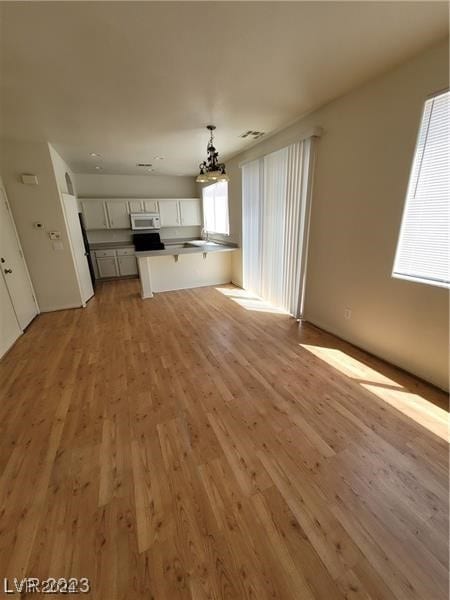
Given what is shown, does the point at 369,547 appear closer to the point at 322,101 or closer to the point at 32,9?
the point at 32,9

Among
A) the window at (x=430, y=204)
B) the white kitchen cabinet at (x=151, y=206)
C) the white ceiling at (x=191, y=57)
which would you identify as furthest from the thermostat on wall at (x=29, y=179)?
the window at (x=430, y=204)

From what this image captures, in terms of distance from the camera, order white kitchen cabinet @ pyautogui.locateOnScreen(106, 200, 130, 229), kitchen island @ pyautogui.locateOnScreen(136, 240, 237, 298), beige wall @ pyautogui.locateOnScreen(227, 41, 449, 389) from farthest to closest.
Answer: white kitchen cabinet @ pyautogui.locateOnScreen(106, 200, 130, 229) < kitchen island @ pyautogui.locateOnScreen(136, 240, 237, 298) < beige wall @ pyautogui.locateOnScreen(227, 41, 449, 389)

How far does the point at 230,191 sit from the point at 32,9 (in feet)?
13.0

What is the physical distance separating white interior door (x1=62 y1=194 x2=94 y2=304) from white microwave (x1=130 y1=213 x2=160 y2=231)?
166 centimetres

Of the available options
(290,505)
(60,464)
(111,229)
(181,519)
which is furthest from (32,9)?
(111,229)

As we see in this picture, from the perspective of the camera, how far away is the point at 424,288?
2.06 m

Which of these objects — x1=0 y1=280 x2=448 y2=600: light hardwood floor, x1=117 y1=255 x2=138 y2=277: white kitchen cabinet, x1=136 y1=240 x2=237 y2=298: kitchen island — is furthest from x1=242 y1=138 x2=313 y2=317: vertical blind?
→ x1=117 y1=255 x2=138 y2=277: white kitchen cabinet

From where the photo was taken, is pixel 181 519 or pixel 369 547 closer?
pixel 369 547

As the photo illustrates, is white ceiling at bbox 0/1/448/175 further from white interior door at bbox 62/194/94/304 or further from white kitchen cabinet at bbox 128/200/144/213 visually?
white kitchen cabinet at bbox 128/200/144/213

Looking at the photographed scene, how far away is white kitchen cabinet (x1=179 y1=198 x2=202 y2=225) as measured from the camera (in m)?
6.77

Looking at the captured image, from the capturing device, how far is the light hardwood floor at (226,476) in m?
1.04

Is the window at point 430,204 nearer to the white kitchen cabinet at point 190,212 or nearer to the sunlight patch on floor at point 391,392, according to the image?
the sunlight patch on floor at point 391,392

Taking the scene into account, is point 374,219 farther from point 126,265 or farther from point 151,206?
point 126,265

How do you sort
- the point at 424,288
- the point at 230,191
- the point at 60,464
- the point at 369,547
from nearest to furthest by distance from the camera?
1. the point at 369,547
2. the point at 60,464
3. the point at 424,288
4. the point at 230,191
